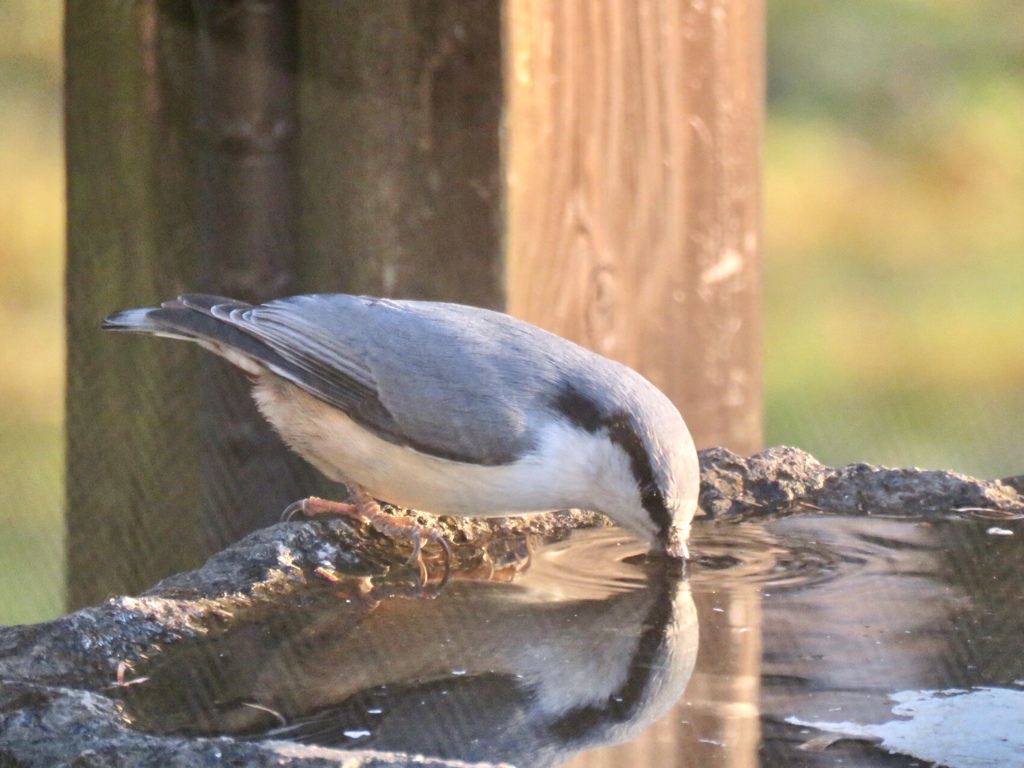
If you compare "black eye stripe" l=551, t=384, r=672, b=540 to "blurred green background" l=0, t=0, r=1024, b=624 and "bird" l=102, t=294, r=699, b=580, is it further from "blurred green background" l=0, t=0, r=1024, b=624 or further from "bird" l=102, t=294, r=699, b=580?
"blurred green background" l=0, t=0, r=1024, b=624

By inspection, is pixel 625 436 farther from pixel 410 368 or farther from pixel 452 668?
pixel 452 668

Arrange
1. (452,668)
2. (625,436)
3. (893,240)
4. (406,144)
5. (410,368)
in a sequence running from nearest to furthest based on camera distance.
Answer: (452,668), (625,436), (410,368), (406,144), (893,240)

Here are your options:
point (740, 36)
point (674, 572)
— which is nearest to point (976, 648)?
point (674, 572)

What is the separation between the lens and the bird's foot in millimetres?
2229

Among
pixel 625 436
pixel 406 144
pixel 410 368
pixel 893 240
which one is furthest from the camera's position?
pixel 893 240

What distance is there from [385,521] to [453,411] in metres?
0.22

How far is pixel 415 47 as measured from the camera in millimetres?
2570

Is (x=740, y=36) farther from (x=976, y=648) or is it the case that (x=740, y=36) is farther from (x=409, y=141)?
(x=976, y=648)

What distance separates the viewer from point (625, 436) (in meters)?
2.33

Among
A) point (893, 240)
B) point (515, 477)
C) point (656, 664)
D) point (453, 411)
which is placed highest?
point (893, 240)

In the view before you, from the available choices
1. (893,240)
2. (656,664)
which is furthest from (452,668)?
(893,240)

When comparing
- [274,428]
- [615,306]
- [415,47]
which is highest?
[415,47]

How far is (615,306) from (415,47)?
64 centimetres

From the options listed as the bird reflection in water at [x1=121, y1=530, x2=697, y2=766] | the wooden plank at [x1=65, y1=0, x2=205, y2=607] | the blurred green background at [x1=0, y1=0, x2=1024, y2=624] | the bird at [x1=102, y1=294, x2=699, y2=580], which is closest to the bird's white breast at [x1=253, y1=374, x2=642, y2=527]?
the bird at [x1=102, y1=294, x2=699, y2=580]
